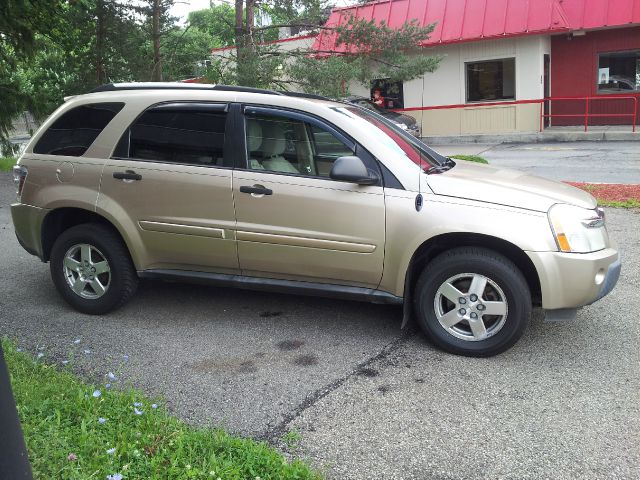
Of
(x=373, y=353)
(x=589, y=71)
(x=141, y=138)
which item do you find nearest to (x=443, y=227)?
(x=373, y=353)

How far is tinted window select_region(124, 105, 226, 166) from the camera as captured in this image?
16.0 feet

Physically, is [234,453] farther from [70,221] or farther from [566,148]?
[566,148]

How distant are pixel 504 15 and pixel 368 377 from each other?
19.1 m

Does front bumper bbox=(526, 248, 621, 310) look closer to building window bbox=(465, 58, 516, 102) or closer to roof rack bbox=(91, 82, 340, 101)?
roof rack bbox=(91, 82, 340, 101)

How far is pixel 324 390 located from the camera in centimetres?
391

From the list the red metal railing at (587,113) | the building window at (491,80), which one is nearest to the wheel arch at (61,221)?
the red metal railing at (587,113)

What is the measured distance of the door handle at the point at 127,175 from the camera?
4961 mm

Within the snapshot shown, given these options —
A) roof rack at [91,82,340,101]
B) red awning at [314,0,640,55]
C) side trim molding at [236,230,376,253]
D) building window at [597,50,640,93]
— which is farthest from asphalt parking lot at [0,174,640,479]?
building window at [597,50,640,93]

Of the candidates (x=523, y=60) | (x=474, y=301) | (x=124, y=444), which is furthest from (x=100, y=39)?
(x=124, y=444)

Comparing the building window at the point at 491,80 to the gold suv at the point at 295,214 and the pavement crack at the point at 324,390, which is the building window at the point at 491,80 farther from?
the pavement crack at the point at 324,390

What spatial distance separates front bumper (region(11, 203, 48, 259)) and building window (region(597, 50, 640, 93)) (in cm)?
2032

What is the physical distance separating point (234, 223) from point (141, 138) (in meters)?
1.14

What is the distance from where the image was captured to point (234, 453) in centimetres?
304

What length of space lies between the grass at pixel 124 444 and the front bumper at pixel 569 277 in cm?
209
